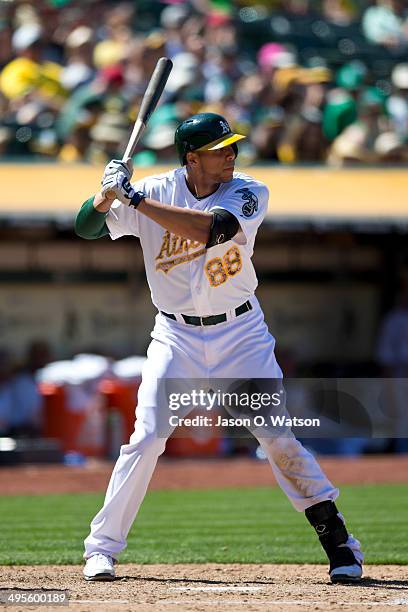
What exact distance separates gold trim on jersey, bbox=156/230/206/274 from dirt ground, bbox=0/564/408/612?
4.19 ft

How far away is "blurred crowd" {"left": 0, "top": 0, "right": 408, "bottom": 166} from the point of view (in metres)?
11.2

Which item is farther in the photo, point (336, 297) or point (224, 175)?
point (336, 297)

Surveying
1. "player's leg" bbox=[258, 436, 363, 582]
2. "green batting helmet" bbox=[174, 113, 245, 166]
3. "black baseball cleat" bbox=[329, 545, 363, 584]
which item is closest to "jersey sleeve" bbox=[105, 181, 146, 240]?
"green batting helmet" bbox=[174, 113, 245, 166]

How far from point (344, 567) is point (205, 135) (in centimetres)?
184

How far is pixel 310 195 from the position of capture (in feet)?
37.4

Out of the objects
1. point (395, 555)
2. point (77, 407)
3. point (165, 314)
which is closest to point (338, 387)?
point (77, 407)

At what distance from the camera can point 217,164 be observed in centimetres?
507

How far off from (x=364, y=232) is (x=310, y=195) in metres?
0.63

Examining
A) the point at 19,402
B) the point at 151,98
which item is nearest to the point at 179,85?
the point at 19,402

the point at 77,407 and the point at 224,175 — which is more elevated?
the point at 224,175

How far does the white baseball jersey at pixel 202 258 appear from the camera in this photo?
497 cm

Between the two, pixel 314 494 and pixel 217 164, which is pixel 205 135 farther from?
pixel 314 494

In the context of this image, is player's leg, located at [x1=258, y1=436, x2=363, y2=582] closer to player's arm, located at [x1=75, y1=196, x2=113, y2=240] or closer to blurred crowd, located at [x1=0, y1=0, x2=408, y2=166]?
player's arm, located at [x1=75, y1=196, x2=113, y2=240]

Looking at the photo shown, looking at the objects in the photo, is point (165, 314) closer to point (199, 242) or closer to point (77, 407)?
Answer: point (199, 242)
